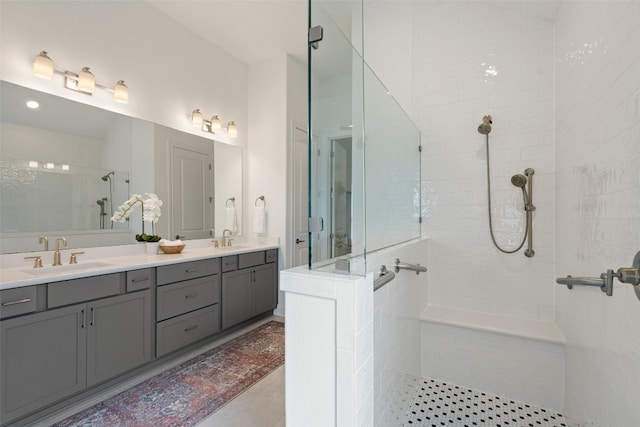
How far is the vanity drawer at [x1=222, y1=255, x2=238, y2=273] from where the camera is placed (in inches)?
109

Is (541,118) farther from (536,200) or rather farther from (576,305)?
(576,305)

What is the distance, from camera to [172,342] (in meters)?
2.29

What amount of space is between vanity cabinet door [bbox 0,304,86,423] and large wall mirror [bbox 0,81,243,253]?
62cm

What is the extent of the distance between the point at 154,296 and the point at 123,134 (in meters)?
1.37

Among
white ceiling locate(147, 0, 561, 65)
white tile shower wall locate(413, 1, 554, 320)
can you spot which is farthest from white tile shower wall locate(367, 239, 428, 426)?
white ceiling locate(147, 0, 561, 65)

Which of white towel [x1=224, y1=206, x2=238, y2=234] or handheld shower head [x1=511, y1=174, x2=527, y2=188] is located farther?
white towel [x1=224, y1=206, x2=238, y2=234]

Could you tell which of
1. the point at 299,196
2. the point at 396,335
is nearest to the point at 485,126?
the point at 396,335

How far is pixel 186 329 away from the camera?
2.41 meters

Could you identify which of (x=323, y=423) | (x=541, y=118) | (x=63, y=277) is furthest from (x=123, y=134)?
(x=541, y=118)

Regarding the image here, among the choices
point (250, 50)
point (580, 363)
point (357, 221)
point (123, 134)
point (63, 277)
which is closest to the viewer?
point (357, 221)

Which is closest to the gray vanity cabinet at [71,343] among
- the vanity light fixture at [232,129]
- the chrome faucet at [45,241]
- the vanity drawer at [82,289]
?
the vanity drawer at [82,289]

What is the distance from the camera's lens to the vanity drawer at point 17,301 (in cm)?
147

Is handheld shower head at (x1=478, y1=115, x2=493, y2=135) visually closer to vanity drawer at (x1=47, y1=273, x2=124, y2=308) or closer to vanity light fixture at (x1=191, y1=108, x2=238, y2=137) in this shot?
vanity light fixture at (x1=191, y1=108, x2=238, y2=137)

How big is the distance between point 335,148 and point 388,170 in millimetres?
729
